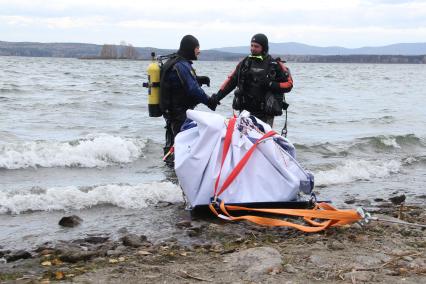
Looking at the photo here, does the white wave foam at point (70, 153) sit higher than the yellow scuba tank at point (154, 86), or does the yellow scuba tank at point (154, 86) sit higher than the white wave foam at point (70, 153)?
the yellow scuba tank at point (154, 86)

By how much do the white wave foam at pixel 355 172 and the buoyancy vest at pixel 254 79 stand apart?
2.14 metres

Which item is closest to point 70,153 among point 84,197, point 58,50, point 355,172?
point 84,197

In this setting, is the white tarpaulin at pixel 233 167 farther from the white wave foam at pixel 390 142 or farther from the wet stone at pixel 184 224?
the white wave foam at pixel 390 142

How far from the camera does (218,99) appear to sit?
7.46 meters

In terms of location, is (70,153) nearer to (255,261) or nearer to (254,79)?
(254,79)

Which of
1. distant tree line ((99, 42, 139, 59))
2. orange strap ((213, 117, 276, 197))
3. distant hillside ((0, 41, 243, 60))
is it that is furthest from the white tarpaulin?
distant tree line ((99, 42, 139, 59))

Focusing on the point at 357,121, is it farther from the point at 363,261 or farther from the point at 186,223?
the point at 363,261

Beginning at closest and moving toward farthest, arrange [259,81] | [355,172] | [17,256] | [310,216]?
[17,256] → [310,216] → [259,81] → [355,172]

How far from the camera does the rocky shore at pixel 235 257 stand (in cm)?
411

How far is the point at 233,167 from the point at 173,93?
2075 mm

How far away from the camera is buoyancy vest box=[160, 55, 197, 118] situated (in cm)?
749

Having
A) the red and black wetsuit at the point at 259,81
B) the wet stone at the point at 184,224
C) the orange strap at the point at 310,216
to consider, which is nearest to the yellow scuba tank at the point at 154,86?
the red and black wetsuit at the point at 259,81

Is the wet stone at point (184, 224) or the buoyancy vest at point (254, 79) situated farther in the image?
the buoyancy vest at point (254, 79)

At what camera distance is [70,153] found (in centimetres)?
1046
